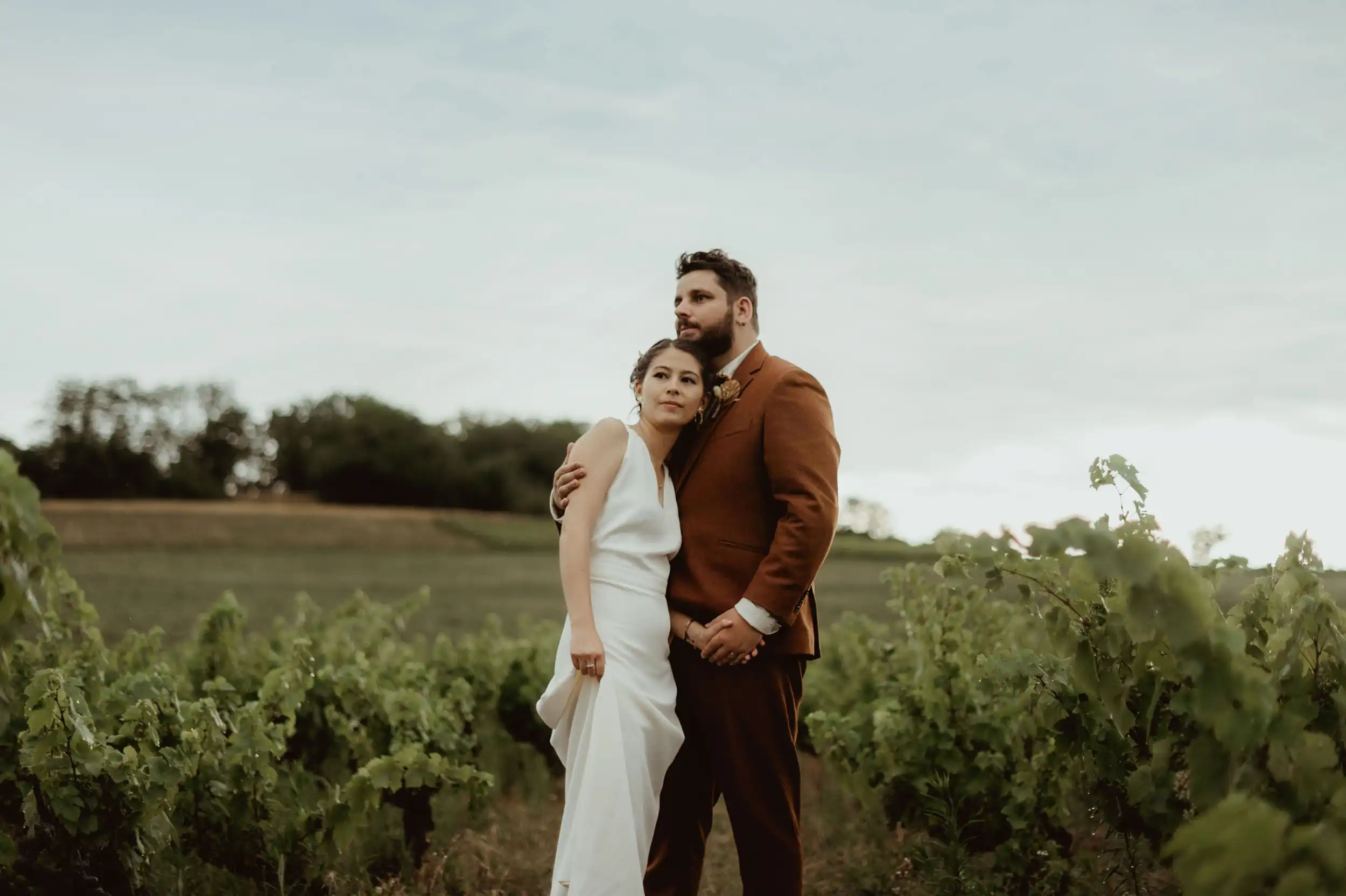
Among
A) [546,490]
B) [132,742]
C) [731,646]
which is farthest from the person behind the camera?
[546,490]

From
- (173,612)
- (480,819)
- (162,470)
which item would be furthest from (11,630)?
(162,470)

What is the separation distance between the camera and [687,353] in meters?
3.84

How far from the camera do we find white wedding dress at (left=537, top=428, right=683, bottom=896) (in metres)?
3.51

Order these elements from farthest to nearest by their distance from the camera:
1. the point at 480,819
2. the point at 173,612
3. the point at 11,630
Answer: the point at 173,612, the point at 480,819, the point at 11,630

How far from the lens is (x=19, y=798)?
4.42 metres

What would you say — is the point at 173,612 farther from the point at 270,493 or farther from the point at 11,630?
the point at 270,493

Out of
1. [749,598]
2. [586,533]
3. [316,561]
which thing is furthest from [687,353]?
[316,561]

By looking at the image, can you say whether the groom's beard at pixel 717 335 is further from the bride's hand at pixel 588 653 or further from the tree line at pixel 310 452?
the tree line at pixel 310 452

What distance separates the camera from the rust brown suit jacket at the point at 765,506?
3.64 meters

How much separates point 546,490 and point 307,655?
6207 cm

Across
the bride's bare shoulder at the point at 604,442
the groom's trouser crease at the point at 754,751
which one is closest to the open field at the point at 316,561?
the bride's bare shoulder at the point at 604,442

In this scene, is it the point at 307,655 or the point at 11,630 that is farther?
the point at 307,655

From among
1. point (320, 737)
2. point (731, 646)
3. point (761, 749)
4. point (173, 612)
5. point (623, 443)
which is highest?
point (623, 443)

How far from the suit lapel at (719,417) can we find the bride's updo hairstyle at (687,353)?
3.9 inches
